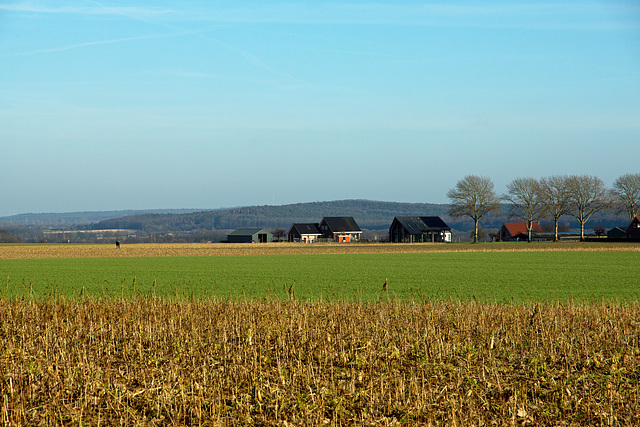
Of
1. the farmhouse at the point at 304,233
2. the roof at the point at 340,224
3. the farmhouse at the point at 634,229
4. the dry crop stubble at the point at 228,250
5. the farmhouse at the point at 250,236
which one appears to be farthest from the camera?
the roof at the point at 340,224

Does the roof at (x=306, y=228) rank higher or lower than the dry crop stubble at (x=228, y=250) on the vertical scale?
higher

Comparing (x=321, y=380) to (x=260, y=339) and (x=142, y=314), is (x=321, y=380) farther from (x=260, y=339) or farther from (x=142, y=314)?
(x=142, y=314)

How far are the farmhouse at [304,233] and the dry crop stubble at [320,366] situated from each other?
4709 inches

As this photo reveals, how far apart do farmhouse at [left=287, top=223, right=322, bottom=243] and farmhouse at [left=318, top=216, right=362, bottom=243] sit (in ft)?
5.24

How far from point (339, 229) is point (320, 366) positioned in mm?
125544

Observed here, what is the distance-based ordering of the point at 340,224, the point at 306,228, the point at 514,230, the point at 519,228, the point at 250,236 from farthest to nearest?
the point at 519,228 → the point at 514,230 → the point at 306,228 → the point at 340,224 → the point at 250,236

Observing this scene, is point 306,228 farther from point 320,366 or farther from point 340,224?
point 320,366

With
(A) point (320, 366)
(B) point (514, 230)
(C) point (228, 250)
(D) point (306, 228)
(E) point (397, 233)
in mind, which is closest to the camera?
(A) point (320, 366)

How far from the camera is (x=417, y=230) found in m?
122

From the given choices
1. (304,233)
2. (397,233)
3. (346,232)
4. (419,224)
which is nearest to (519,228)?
(419,224)

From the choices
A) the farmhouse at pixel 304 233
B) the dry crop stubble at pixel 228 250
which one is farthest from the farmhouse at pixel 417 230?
the dry crop stubble at pixel 228 250

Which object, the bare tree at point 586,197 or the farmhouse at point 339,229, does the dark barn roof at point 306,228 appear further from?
the bare tree at point 586,197

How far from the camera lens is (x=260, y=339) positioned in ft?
35.6

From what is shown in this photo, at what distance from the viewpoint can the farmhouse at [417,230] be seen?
12025cm
